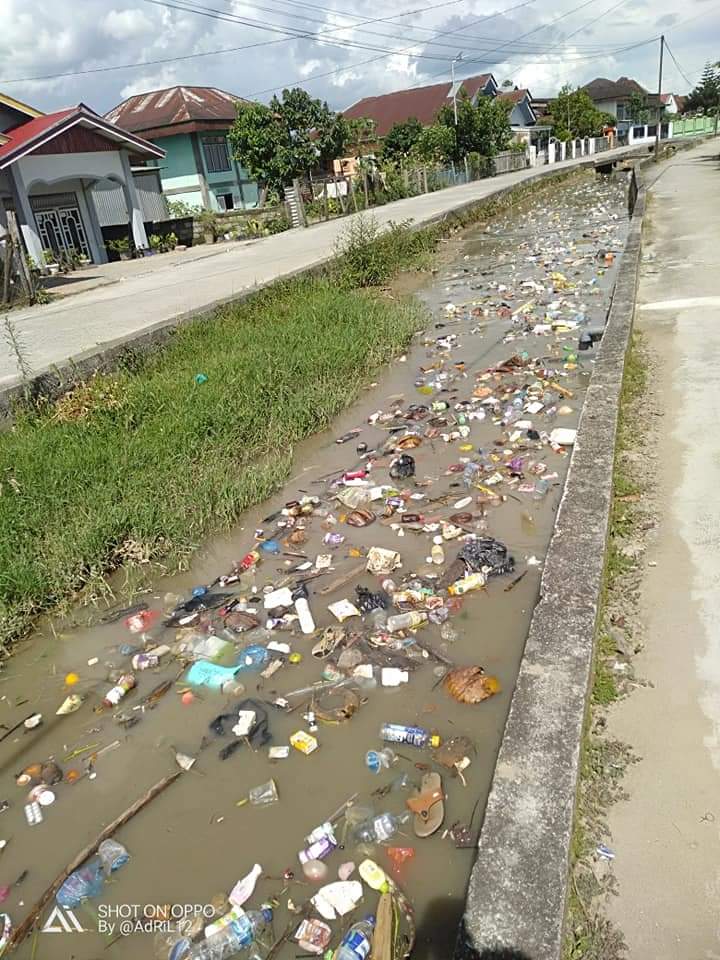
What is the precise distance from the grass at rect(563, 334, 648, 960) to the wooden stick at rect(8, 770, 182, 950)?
131 centimetres

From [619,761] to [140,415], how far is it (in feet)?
13.8

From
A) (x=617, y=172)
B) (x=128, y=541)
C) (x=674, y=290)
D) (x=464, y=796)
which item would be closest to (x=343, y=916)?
(x=464, y=796)

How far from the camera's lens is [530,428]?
4586mm

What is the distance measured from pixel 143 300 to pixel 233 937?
10.5 m

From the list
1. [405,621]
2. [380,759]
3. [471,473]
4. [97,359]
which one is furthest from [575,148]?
[380,759]

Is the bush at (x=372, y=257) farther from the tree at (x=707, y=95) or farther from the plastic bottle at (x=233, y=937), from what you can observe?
the tree at (x=707, y=95)

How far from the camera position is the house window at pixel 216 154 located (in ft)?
103

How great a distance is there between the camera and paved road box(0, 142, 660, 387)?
759cm

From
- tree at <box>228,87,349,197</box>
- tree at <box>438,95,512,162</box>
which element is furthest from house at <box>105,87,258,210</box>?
tree at <box>438,95,512,162</box>

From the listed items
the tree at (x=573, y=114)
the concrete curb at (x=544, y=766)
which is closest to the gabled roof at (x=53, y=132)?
the concrete curb at (x=544, y=766)

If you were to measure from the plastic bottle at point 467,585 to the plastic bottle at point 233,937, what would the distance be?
1478 millimetres

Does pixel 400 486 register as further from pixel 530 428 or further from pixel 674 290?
pixel 674 290

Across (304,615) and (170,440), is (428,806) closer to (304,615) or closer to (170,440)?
(304,615)

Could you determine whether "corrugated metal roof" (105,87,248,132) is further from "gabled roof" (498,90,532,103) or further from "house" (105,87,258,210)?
"gabled roof" (498,90,532,103)
